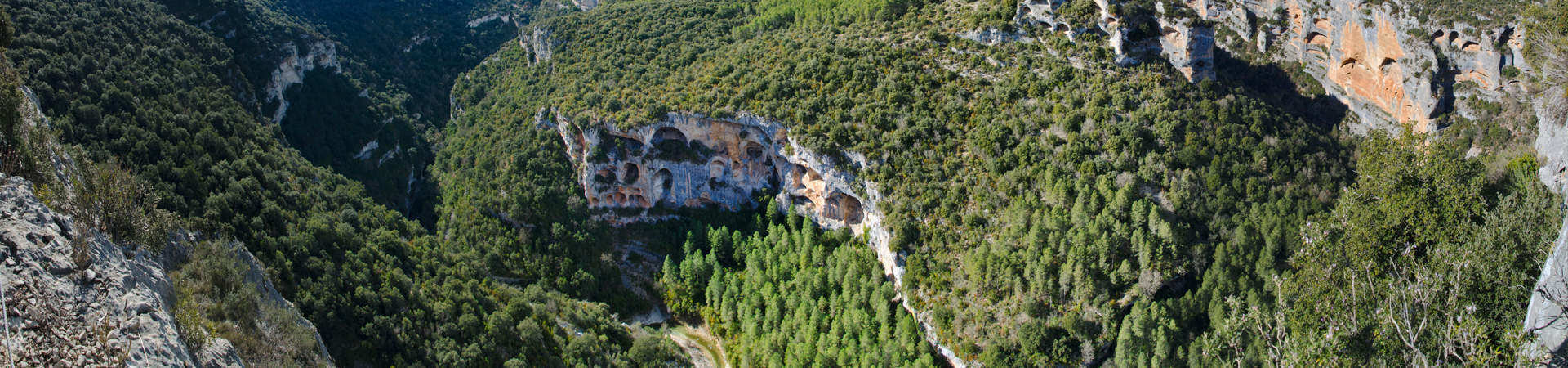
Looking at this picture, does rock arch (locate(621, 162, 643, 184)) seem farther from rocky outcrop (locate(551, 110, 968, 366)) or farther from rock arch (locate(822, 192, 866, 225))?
rock arch (locate(822, 192, 866, 225))

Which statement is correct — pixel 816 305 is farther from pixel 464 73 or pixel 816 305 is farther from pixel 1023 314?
pixel 464 73

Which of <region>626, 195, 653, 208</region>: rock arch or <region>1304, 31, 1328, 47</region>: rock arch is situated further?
<region>626, 195, 653, 208</region>: rock arch

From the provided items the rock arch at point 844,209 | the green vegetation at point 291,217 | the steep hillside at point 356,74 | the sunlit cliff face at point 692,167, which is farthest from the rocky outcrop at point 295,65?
the rock arch at point 844,209

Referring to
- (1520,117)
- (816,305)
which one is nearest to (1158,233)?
(816,305)

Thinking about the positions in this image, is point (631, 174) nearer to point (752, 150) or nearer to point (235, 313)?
point (752, 150)

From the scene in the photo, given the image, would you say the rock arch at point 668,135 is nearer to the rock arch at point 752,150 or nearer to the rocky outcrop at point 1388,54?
the rock arch at point 752,150

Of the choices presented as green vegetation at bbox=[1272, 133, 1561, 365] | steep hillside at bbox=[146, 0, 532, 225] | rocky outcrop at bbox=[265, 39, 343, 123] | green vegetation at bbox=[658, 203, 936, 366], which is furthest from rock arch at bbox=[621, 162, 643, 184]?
Result: green vegetation at bbox=[1272, 133, 1561, 365]
